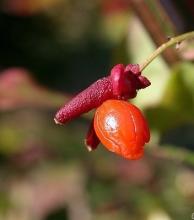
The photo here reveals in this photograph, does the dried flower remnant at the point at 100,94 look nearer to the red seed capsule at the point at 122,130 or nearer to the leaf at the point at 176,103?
the red seed capsule at the point at 122,130

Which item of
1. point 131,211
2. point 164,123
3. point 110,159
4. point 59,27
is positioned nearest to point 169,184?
point 131,211

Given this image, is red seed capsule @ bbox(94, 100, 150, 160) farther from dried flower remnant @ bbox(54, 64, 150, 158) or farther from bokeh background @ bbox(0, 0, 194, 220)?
bokeh background @ bbox(0, 0, 194, 220)

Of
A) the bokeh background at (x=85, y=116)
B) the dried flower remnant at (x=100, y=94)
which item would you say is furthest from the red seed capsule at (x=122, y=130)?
the bokeh background at (x=85, y=116)

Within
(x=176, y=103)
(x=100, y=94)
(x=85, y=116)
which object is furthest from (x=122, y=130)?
(x=85, y=116)

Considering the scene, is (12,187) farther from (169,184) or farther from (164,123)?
(164,123)

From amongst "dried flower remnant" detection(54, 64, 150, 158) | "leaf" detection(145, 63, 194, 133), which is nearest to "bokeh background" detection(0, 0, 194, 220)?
"leaf" detection(145, 63, 194, 133)

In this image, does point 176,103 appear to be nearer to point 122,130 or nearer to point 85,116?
point 85,116
